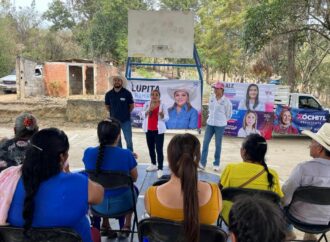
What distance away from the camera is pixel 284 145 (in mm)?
9891

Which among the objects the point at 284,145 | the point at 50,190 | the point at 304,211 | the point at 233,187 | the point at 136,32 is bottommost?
the point at 284,145

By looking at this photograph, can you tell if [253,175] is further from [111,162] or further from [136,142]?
[136,142]

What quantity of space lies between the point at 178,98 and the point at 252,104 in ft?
7.50

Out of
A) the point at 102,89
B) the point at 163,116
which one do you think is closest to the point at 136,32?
the point at 163,116

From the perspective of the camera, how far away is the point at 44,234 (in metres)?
1.77

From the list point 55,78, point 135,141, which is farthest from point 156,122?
point 55,78

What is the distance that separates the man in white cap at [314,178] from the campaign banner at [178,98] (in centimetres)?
624

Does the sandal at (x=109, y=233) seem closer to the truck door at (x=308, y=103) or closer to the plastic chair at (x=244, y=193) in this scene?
the plastic chair at (x=244, y=193)

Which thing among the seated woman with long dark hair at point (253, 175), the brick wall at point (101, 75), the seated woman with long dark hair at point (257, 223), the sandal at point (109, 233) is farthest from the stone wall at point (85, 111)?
the seated woman with long dark hair at point (257, 223)

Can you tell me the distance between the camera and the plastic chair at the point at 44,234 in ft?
5.78

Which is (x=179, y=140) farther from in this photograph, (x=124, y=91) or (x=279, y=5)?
(x=279, y=5)

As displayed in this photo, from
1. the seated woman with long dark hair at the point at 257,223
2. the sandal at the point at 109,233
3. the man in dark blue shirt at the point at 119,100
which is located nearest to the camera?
the seated woman with long dark hair at the point at 257,223

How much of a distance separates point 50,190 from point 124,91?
4187 mm

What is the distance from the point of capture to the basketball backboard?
823 centimetres
